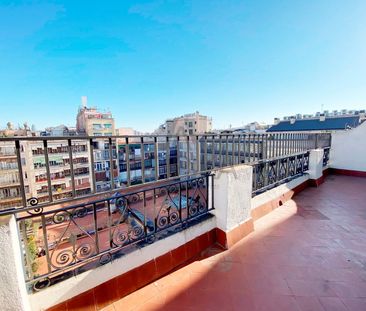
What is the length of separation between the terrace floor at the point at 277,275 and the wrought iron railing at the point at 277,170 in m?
0.61

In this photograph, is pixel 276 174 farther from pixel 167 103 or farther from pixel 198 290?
pixel 167 103

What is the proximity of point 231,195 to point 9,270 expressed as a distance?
1.85m

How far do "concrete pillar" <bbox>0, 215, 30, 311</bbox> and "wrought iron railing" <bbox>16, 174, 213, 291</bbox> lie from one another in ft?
0.26

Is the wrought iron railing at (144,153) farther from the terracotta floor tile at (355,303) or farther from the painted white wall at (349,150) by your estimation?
the terracotta floor tile at (355,303)

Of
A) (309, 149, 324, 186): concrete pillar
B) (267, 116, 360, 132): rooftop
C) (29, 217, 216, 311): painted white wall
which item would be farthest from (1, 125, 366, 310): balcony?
(267, 116, 360, 132): rooftop

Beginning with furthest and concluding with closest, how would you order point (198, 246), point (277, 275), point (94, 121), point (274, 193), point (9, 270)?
point (94, 121) < point (274, 193) < point (198, 246) < point (277, 275) < point (9, 270)

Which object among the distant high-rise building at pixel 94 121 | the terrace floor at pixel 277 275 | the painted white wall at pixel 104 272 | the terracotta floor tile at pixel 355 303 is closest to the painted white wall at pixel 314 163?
the terrace floor at pixel 277 275

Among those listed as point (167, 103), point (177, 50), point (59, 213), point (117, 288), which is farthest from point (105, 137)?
point (167, 103)

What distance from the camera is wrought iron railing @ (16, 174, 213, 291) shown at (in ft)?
3.79

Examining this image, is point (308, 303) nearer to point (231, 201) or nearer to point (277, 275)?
point (277, 275)

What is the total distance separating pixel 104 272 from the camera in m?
1.33

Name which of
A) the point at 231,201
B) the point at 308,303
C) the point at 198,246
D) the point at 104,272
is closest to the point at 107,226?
the point at 104,272

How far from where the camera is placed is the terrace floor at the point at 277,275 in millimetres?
1316

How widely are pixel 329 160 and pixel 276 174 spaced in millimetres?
3915
